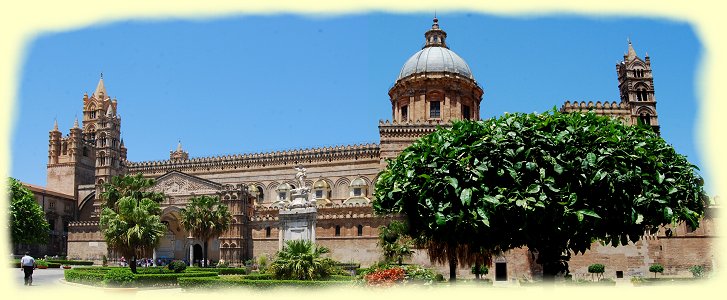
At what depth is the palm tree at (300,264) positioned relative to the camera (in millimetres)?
27594

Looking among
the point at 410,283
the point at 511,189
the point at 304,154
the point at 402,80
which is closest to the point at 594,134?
the point at 511,189

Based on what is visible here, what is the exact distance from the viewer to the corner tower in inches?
2206

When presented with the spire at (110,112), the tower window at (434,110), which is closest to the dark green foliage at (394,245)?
the tower window at (434,110)

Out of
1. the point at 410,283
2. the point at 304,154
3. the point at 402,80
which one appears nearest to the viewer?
the point at 410,283

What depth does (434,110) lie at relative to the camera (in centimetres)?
5931

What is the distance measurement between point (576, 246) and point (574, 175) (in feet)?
11.1

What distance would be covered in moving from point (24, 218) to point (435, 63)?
3787 centimetres

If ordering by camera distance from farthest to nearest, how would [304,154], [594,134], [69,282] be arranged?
[304,154], [69,282], [594,134]

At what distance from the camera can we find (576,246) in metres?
22.5

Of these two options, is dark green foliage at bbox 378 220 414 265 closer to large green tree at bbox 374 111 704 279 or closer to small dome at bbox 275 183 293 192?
large green tree at bbox 374 111 704 279

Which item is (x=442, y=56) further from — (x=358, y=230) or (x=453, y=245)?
(x=453, y=245)

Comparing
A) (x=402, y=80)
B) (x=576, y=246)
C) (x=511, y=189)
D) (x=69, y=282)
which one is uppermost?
(x=402, y=80)

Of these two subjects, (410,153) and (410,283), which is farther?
(410,153)

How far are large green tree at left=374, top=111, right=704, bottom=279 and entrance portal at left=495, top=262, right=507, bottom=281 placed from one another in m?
22.0
